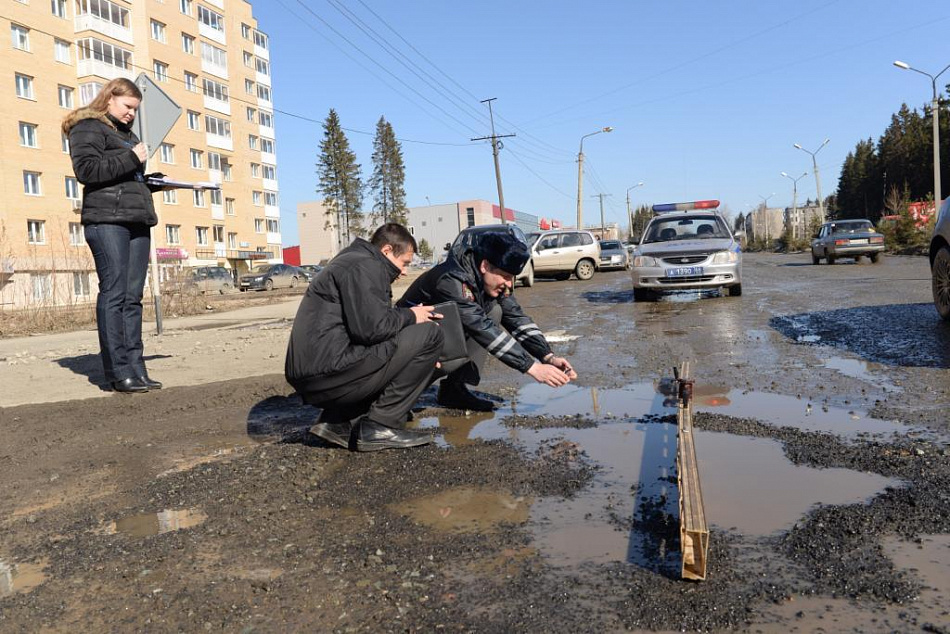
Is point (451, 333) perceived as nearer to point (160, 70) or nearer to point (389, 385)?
point (389, 385)

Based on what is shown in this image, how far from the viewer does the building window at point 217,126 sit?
53281 mm

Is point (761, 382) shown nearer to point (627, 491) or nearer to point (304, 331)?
point (627, 491)

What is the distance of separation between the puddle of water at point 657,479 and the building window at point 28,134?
135ft

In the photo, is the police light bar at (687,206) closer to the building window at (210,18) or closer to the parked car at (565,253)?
the parked car at (565,253)

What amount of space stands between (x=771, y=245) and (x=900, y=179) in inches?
606

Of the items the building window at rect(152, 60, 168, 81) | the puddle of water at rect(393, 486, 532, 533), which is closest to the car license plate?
the puddle of water at rect(393, 486, 532, 533)

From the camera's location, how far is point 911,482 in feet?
9.70

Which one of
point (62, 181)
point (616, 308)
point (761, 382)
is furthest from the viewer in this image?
point (62, 181)

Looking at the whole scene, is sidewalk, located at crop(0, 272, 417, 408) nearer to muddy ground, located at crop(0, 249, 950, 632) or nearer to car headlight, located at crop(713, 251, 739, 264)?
muddy ground, located at crop(0, 249, 950, 632)

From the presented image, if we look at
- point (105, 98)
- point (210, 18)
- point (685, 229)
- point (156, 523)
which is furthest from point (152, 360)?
point (210, 18)

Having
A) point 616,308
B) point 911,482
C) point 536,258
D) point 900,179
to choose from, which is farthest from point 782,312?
point 900,179

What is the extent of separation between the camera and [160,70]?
47.3 metres

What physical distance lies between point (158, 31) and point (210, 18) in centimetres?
686

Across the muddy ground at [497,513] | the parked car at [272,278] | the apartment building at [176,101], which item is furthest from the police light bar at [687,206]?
the parked car at [272,278]
